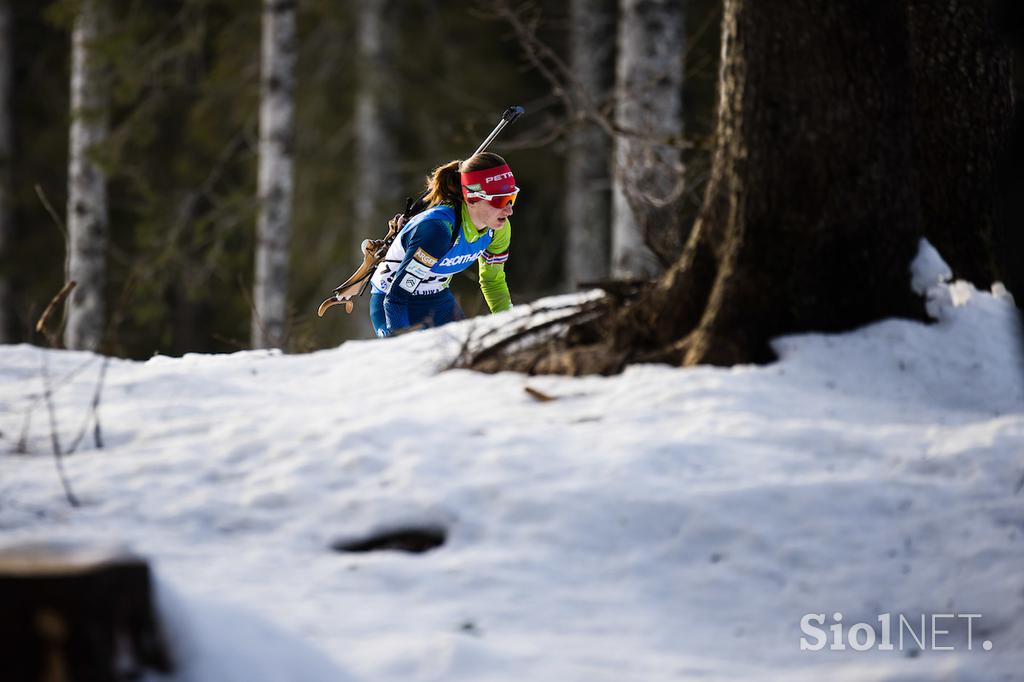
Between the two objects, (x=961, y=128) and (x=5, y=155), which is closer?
(x=961, y=128)

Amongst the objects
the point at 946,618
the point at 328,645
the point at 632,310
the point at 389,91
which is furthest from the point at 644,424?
the point at 389,91

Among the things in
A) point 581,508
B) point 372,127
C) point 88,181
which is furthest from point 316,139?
point 581,508

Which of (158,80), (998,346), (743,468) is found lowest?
(743,468)

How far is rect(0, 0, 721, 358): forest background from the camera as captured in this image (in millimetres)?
15289

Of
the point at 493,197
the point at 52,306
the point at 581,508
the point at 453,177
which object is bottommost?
the point at 581,508

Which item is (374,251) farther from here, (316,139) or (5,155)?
(316,139)

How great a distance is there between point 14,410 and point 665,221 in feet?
11.7

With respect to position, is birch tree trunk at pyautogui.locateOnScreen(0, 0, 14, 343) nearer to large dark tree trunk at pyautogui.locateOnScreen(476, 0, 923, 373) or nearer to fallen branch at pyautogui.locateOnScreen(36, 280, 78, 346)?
fallen branch at pyautogui.locateOnScreen(36, 280, 78, 346)

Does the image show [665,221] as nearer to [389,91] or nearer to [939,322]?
[939,322]

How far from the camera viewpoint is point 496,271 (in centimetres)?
737

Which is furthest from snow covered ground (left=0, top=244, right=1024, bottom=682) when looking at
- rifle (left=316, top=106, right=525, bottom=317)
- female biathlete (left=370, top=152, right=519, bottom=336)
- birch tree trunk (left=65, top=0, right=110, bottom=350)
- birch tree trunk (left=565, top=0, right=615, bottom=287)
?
birch tree trunk (left=565, top=0, right=615, bottom=287)

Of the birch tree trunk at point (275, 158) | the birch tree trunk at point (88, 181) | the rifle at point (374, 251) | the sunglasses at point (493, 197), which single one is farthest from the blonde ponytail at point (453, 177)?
the birch tree trunk at point (88, 181)

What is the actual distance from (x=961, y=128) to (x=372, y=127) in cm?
1152

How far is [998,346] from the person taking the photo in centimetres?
480
